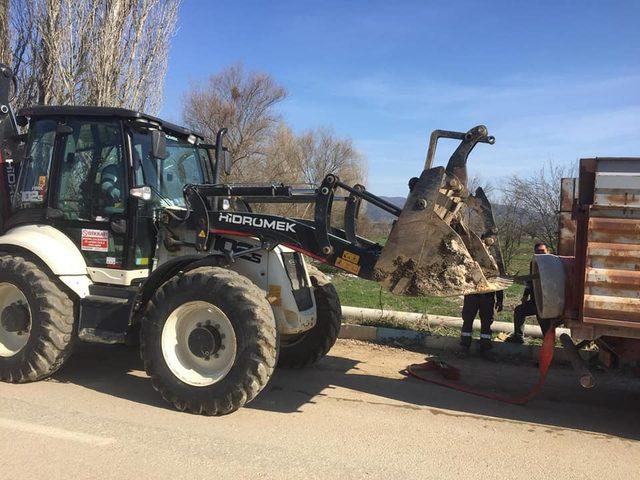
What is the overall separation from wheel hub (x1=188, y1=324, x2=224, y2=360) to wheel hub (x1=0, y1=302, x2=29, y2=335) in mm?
1902

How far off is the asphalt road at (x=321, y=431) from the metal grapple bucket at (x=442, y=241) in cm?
125

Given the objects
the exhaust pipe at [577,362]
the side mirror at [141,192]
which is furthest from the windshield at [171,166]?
the exhaust pipe at [577,362]

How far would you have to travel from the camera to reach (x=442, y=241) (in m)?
4.58

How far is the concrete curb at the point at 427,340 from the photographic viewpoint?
714 cm

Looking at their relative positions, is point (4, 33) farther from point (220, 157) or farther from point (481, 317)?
point (481, 317)

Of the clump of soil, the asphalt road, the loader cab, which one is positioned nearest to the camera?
the asphalt road

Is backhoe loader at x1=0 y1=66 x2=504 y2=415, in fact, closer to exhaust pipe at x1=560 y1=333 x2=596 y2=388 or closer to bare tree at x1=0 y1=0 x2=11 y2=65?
exhaust pipe at x1=560 y1=333 x2=596 y2=388

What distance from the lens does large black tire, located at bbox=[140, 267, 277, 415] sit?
4.62 m

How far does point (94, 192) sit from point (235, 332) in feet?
7.33

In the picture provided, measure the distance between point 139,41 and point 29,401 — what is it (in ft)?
31.0

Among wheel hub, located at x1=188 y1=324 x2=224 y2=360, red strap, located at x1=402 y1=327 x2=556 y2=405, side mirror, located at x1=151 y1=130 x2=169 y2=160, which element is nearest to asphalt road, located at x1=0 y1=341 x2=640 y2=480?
red strap, located at x1=402 y1=327 x2=556 y2=405

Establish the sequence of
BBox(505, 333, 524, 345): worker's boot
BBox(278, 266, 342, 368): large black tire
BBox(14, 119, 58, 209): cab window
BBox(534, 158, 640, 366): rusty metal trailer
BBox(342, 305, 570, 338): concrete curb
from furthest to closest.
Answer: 1. BBox(342, 305, 570, 338): concrete curb
2. BBox(505, 333, 524, 345): worker's boot
3. BBox(278, 266, 342, 368): large black tire
4. BBox(14, 119, 58, 209): cab window
5. BBox(534, 158, 640, 366): rusty metal trailer

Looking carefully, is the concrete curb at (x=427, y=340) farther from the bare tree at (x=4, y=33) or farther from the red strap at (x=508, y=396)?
the bare tree at (x=4, y=33)

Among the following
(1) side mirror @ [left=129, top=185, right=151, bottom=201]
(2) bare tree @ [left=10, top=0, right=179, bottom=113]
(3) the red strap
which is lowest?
(3) the red strap
